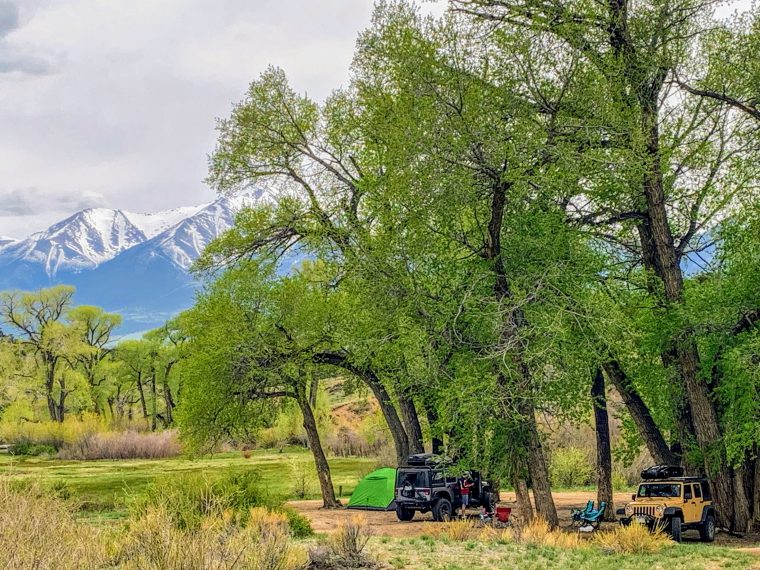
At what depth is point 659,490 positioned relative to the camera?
1614 cm

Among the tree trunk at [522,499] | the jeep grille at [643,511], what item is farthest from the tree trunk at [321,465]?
the jeep grille at [643,511]

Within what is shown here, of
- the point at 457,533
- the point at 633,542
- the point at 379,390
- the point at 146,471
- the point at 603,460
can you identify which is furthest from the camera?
the point at 146,471

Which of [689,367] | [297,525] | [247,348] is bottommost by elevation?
[297,525]

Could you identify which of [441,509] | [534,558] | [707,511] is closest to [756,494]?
[707,511]

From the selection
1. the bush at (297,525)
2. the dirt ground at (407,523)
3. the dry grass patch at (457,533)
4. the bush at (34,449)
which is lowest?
the dirt ground at (407,523)

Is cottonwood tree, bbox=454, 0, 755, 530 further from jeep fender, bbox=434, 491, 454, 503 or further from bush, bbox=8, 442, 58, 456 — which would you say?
bush, bbox=8, 442, 58, 456

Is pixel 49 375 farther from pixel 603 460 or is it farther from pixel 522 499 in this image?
pixel 522 499

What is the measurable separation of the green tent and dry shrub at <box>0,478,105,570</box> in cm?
1764

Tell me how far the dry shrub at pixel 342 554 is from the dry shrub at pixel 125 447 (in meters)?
42.1

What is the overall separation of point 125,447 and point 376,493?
104 ft

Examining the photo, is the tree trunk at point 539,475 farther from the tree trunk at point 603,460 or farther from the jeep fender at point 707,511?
the tree trunk at point 603,460

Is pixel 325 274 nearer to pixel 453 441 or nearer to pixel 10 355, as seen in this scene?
pixel 453 441

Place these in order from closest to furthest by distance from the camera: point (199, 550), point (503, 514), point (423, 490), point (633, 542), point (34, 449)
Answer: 1. point (199, 550)
2. point (633, 542)
3. point (503, 514)
4. point (423, 490)
5. point (34, 449)

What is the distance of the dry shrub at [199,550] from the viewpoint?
704 centimetres
